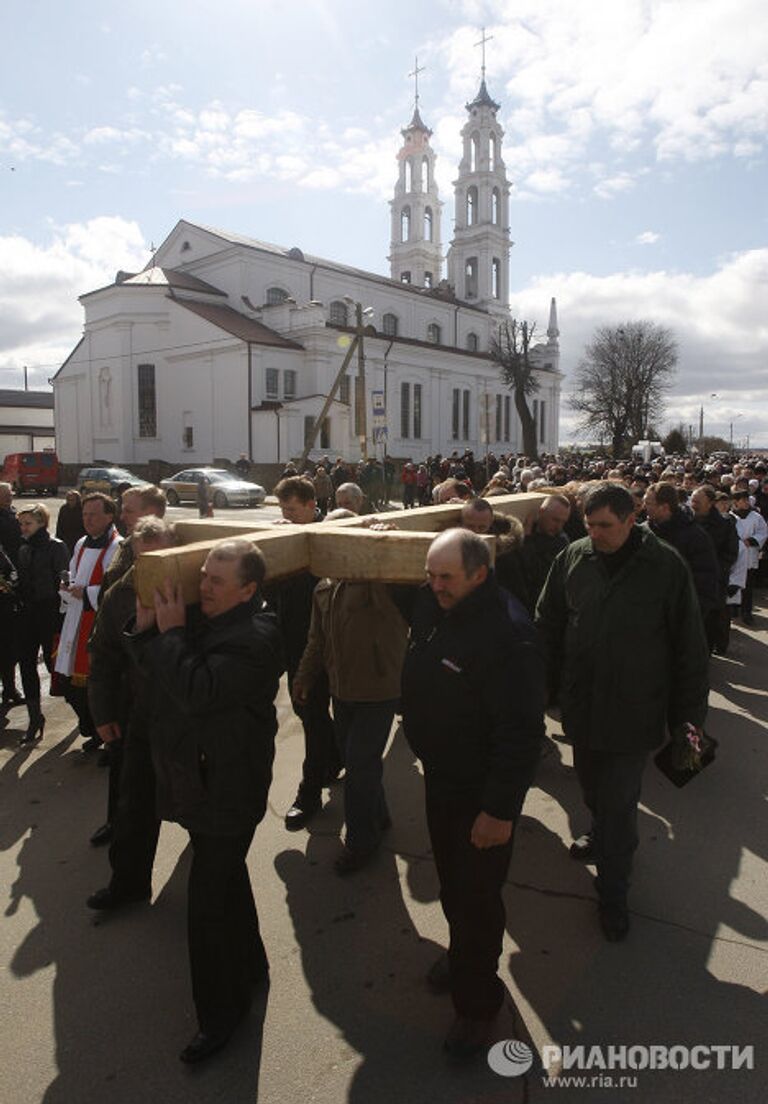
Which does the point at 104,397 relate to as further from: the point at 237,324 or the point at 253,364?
the point at 253,364

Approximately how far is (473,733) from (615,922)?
1.48 meters

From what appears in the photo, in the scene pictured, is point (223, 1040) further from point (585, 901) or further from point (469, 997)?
point (585, 901)

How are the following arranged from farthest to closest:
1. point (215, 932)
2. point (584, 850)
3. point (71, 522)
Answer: point (71, 522) → point (584, 850) → point (215, 932)

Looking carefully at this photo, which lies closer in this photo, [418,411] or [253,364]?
[253,364]

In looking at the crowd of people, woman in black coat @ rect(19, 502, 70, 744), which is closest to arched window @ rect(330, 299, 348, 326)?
woman in black coat @ rect(19, 502, 70, 744)

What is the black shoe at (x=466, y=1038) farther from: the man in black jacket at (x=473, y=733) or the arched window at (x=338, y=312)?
the arched window at (x=338, y=312)

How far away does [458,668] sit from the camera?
2.65 meters

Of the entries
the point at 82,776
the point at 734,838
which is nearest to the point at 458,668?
the point at 734,838

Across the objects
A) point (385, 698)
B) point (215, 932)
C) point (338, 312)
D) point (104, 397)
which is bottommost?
point (215, 932)

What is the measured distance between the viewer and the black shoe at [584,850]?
4.11m

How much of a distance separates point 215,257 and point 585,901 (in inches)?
1846

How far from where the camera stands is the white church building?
39.1 m

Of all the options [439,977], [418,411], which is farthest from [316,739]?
[418,411]

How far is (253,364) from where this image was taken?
38562 mm
